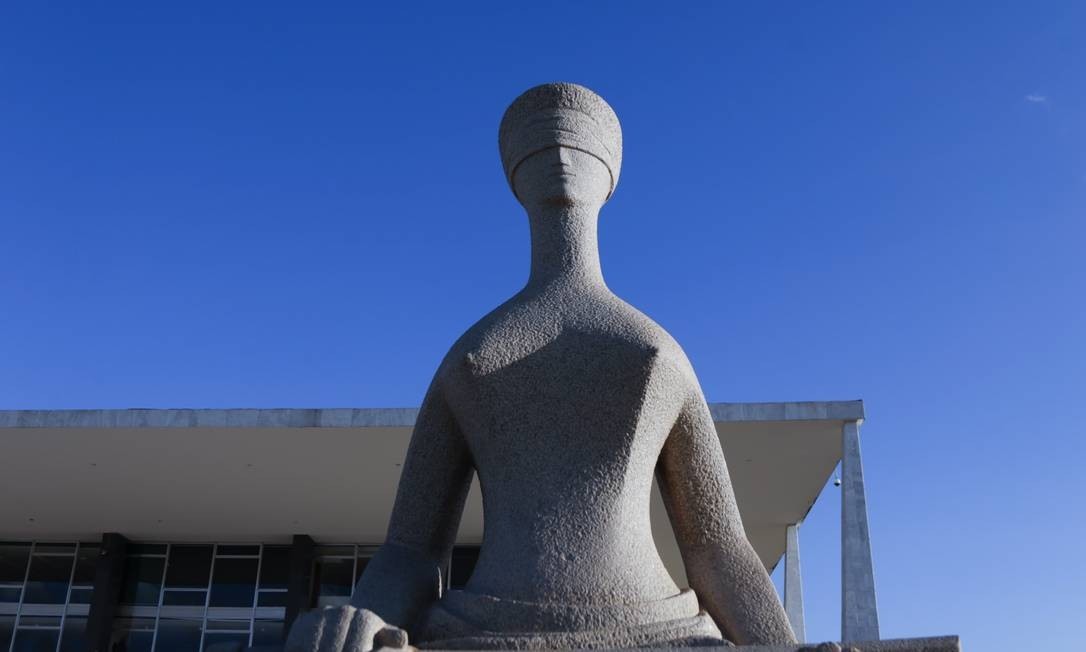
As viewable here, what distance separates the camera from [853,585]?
15250 mm

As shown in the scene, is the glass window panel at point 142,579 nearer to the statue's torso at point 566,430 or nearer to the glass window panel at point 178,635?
the glass window panel at point 178,635

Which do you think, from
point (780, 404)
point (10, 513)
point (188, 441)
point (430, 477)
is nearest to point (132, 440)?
point (188, 441)

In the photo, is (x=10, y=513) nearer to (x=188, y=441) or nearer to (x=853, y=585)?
(x=188, y=441)

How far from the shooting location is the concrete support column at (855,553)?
14.9 meters

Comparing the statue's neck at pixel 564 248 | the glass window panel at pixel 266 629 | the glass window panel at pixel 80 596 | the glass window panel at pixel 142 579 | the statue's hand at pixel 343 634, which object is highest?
the glass window panel at pixel 142 579

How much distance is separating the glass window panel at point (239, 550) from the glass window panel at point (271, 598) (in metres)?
1.06

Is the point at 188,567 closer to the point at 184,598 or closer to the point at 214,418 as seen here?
the point at 184,598

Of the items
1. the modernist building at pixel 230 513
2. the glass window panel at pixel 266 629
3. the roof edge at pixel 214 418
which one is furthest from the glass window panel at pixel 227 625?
the roof edge at pixel 214 418

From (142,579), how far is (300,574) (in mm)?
3846

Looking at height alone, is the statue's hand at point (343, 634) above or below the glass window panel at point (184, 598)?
below

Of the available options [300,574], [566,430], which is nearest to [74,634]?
[300,574]

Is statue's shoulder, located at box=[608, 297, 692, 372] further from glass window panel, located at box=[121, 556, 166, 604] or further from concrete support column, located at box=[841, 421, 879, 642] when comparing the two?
glass window panel, located at box=[121, 556, 166, 604]

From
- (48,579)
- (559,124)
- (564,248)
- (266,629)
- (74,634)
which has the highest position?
(48,579)

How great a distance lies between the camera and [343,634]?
259cm
